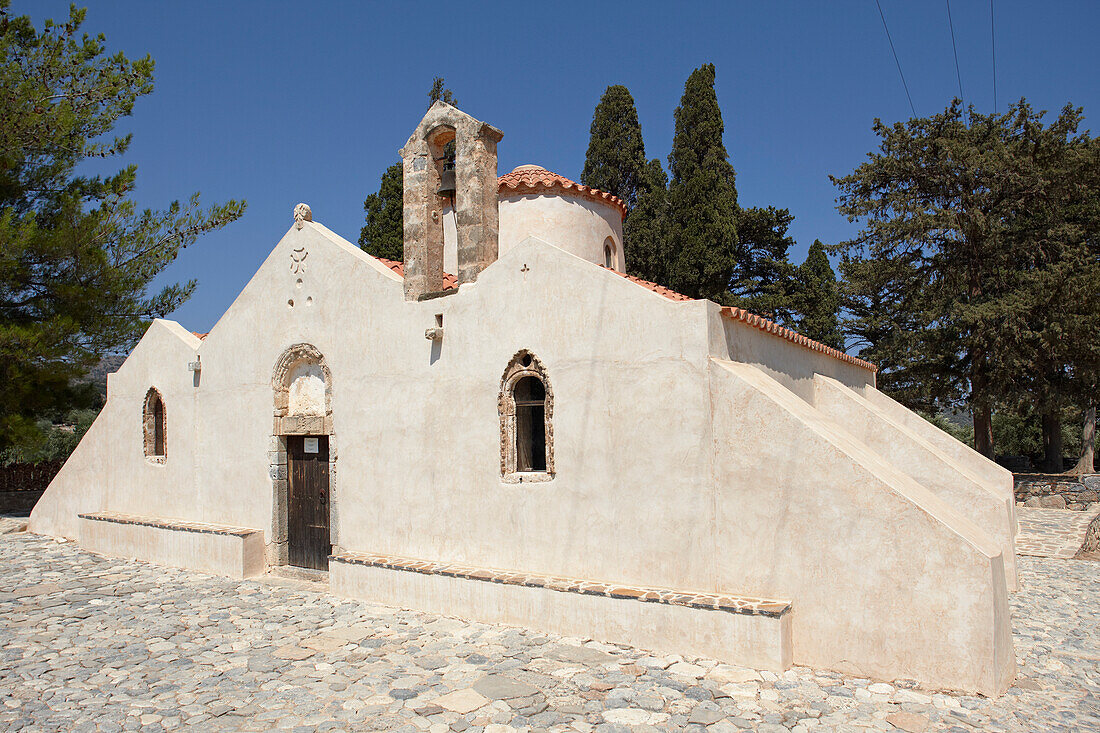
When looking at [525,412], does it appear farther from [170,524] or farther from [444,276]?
[170,524]

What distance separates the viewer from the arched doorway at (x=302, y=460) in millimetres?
9820

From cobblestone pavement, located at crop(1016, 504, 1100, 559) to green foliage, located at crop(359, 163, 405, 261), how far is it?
688 inches

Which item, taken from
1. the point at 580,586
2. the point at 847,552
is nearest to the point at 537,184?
the point at 580,586

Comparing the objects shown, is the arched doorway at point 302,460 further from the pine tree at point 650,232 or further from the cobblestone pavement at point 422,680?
the pine tree at point 650,232

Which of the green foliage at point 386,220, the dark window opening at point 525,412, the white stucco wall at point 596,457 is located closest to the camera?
the white stucco wall at point 596,457

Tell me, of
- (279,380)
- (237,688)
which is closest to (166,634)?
(237,688)

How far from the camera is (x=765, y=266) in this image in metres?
25.5

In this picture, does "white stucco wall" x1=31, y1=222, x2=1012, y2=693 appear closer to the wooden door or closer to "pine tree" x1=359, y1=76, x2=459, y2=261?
the wooden door

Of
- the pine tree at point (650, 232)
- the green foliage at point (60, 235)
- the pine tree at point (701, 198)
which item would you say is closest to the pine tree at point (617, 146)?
the pine tree at point (650, 232)

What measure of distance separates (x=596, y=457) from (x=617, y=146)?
68.9ft

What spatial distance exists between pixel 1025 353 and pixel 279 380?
17256 mm

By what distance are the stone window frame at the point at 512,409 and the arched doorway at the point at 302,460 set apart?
117 inches

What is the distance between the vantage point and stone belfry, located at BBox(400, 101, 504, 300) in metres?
8.67

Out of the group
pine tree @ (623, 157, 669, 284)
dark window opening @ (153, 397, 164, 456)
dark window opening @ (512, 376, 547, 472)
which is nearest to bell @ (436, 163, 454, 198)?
dark window opening @ (512, 376, 547, 472)
